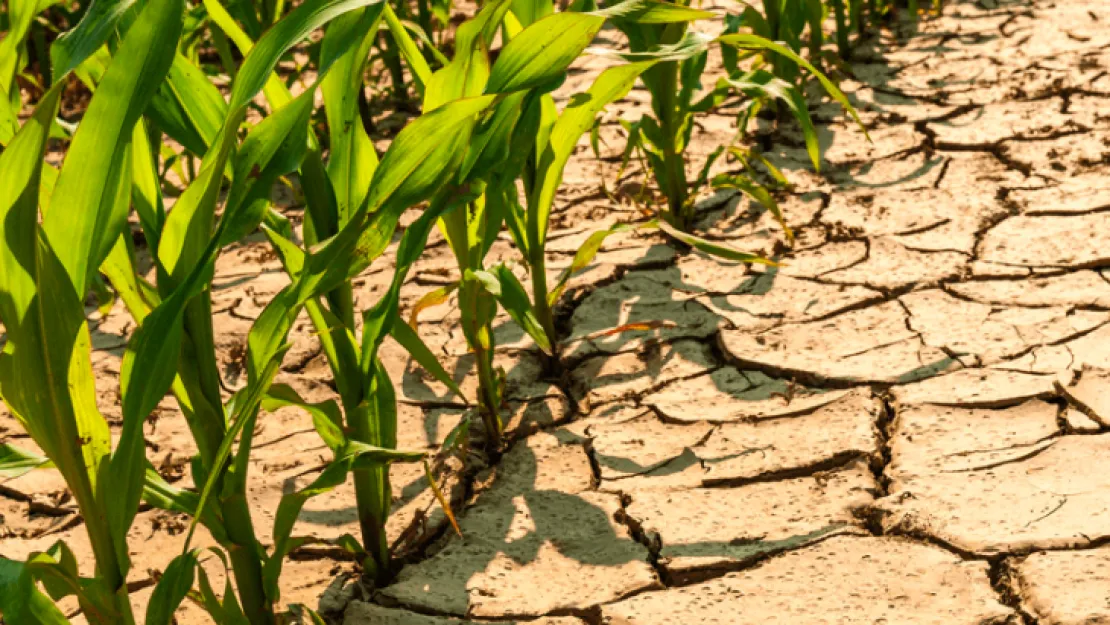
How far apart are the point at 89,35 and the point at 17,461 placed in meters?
0.49

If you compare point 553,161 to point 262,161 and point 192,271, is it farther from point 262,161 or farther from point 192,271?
point 192,271

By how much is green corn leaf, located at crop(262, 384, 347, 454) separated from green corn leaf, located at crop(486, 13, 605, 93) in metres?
0.42

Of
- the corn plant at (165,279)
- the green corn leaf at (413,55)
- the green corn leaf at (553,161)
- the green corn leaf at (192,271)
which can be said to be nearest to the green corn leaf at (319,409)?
the corn plant at (165,279)

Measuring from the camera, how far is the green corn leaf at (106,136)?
1.20 metres

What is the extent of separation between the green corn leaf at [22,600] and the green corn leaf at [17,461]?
0.16 m

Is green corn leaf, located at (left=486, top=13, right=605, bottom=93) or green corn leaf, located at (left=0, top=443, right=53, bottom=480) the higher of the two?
green corn leaf, located at (left=486, top=13, right=605, bottom=93)

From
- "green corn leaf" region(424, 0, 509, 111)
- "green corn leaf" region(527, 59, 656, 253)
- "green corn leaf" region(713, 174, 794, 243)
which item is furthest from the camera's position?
"green corn leaf" region(713, 174, 794, 243)

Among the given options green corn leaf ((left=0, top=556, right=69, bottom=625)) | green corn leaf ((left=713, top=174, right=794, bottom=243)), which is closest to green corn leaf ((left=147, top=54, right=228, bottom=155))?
green corn leaf ((left=0, top=556, right=69, bottom=625))

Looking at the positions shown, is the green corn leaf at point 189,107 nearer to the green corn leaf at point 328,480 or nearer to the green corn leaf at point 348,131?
the green corn leaf at point 348,131

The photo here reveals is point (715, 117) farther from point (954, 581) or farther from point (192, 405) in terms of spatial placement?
point (192, 405)

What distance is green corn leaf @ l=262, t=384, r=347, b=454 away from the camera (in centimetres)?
150

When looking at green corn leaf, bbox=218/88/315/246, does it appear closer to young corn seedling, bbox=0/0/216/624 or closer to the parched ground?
young corn seedling, bbox=0/0/216/624

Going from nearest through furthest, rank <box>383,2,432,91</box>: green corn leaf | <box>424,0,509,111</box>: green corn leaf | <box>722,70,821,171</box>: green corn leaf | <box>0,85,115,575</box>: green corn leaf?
<box>0,85,115,575</box>: green corn leaf, <box>424,0,509,111</box>: green corn leaf, <box>383,2,432,91</box>: green corn leaf, <box>722,70,821,171</box>: green corn leaf

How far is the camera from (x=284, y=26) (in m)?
1.28
